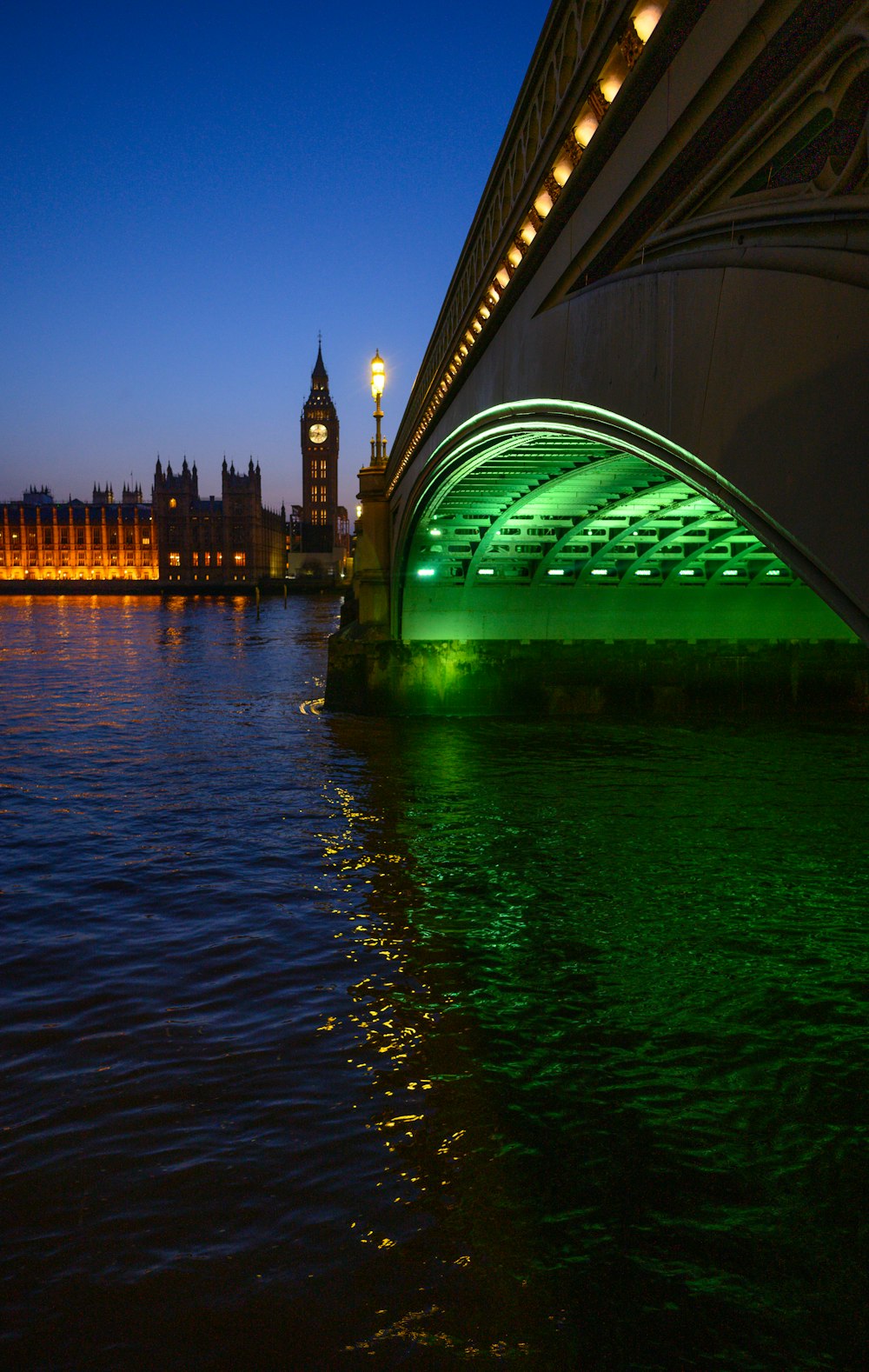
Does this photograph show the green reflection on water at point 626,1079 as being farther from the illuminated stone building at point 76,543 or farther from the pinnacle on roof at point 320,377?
the pinnacle on roof at point 320,377

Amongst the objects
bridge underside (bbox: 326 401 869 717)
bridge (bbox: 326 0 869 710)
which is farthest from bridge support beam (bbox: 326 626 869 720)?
bridge (bbox: 326 0 869 710)

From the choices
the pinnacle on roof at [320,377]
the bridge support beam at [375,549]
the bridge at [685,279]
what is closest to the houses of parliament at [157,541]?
the pinnacle on roof at [320,377]

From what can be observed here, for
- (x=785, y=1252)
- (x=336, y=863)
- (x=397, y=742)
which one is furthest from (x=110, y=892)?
(x=397, y=742)

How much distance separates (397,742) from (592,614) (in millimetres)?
7285

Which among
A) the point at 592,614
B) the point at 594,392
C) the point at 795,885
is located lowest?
the point at 795,885

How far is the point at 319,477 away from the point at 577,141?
155189 millimetres

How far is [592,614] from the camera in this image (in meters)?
24.8

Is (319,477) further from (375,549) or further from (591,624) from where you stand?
(591,624)

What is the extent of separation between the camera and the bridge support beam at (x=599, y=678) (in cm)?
2272

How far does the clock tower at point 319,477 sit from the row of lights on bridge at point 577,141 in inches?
5647

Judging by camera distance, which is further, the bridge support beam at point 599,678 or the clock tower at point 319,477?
the clock tower at point 319,477

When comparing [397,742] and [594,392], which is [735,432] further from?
[397,742]

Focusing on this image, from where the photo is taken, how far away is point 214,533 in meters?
139

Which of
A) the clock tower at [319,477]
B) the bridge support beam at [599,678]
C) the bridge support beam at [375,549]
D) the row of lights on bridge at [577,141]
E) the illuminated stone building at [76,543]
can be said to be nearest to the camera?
the row of lights on bridge at [577,141]
